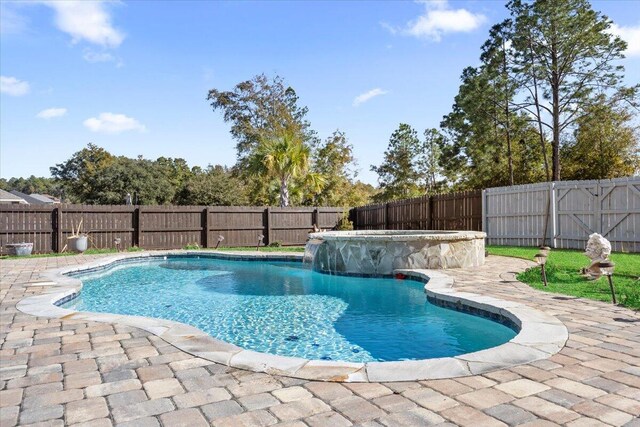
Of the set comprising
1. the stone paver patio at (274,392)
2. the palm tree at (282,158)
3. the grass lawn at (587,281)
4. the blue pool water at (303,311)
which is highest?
the palm tree at (282,158)

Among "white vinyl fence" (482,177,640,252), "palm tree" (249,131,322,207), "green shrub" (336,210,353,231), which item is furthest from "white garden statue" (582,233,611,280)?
"palm tree" (249,131,322,207)

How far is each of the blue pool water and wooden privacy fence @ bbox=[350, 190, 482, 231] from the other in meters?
6.73

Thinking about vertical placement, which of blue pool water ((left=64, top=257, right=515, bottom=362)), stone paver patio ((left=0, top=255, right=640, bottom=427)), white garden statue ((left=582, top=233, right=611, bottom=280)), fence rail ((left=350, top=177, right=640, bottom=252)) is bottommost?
blue pool water ((left=64, top=257, right=515, bottom=362))

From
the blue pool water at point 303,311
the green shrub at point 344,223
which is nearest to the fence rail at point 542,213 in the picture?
the green shrub at point 344,223

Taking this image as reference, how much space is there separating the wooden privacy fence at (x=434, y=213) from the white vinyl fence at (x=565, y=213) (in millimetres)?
413

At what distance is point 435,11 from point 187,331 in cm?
1117

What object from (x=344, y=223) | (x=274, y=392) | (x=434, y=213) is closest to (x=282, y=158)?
(x=344, y=223)

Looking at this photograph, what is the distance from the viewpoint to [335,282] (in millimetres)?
8422

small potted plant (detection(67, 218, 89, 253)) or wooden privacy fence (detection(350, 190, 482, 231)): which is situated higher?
wooden privacy fence (detection(350, 190, 482, 231))

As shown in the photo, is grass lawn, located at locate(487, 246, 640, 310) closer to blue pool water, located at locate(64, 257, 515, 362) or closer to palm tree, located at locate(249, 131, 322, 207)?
blue pool water, located at locate(64, 257, 515, 362)

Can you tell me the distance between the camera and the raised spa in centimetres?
839

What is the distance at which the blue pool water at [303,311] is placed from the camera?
4453 mm

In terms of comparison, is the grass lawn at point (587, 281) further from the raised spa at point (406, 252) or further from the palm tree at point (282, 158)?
the palm tree at point (282, 158)

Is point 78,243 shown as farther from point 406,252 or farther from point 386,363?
point 386,363
